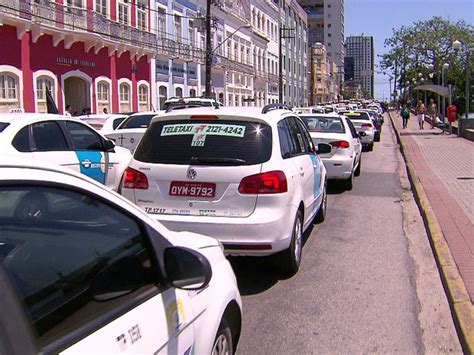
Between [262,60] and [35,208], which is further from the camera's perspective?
[262,60]

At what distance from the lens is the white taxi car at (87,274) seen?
1.87 metres

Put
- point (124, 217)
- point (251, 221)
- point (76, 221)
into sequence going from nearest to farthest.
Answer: point (76, 221)
point (124, 217)
point (251, 221)

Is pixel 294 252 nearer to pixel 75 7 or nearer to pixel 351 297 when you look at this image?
pixel 351 297

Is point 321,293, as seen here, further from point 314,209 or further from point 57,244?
point 57,244

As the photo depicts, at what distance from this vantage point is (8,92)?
2364 centimetres

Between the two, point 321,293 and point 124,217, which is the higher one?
point 124,217

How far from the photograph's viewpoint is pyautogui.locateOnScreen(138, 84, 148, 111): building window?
3478 centimetres

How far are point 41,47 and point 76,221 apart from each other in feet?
83.8

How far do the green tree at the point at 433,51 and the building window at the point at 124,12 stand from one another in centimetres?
4616

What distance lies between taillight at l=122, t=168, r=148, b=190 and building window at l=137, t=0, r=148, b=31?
29831 mm

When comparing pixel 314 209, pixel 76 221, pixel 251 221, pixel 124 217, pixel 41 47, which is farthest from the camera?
pixel 41 47

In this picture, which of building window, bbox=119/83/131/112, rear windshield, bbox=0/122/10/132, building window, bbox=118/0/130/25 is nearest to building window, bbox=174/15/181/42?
building window, bbox=118/0/130/25

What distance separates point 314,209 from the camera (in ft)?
23.6

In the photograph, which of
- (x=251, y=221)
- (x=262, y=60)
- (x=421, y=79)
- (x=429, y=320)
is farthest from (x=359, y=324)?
(x=421, y=79)
